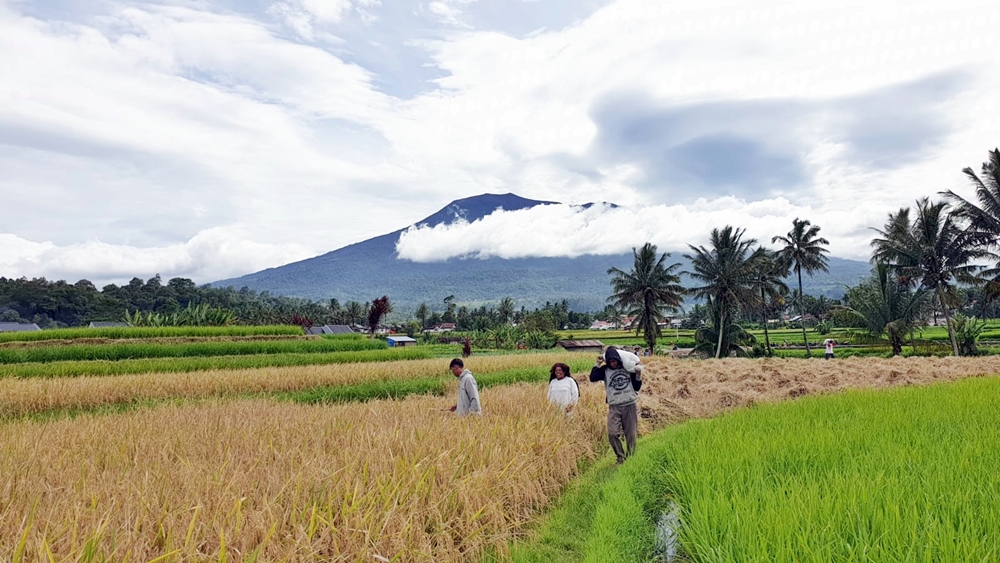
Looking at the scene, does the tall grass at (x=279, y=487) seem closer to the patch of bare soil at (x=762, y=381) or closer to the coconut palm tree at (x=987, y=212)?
the patch of bare soil at (x=762, y=381)

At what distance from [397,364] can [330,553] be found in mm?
16116

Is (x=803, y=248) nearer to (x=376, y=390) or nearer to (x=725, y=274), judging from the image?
(x=725, y=274)

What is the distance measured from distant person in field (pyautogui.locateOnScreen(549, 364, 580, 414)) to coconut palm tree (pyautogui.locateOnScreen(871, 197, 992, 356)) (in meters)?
27.8

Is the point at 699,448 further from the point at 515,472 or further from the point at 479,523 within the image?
the point at 479,523

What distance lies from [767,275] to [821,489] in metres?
40.9

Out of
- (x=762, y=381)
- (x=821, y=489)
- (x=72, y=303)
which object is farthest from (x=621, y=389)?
(x=72, y=303)

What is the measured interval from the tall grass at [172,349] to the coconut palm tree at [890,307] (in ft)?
94.1

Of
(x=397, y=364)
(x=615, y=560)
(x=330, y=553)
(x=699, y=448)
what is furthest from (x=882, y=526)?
(x=397, y=364)

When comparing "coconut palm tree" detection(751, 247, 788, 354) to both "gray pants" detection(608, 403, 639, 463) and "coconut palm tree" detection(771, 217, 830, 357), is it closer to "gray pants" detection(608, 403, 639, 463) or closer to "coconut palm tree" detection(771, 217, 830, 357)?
"coconut palm tree" detection(771, 217, 830, 357)

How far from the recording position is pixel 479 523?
4668 millimetres

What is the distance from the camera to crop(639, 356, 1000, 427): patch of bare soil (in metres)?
11.8

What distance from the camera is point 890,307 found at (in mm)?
32531

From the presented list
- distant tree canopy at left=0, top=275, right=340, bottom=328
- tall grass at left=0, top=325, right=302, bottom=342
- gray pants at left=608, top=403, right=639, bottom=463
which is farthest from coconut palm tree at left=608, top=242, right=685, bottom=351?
distant tree canopy at left=0, top=275, right=340, bottom=328

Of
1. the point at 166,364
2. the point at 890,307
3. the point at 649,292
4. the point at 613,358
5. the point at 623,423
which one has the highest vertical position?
the point at 649,292
